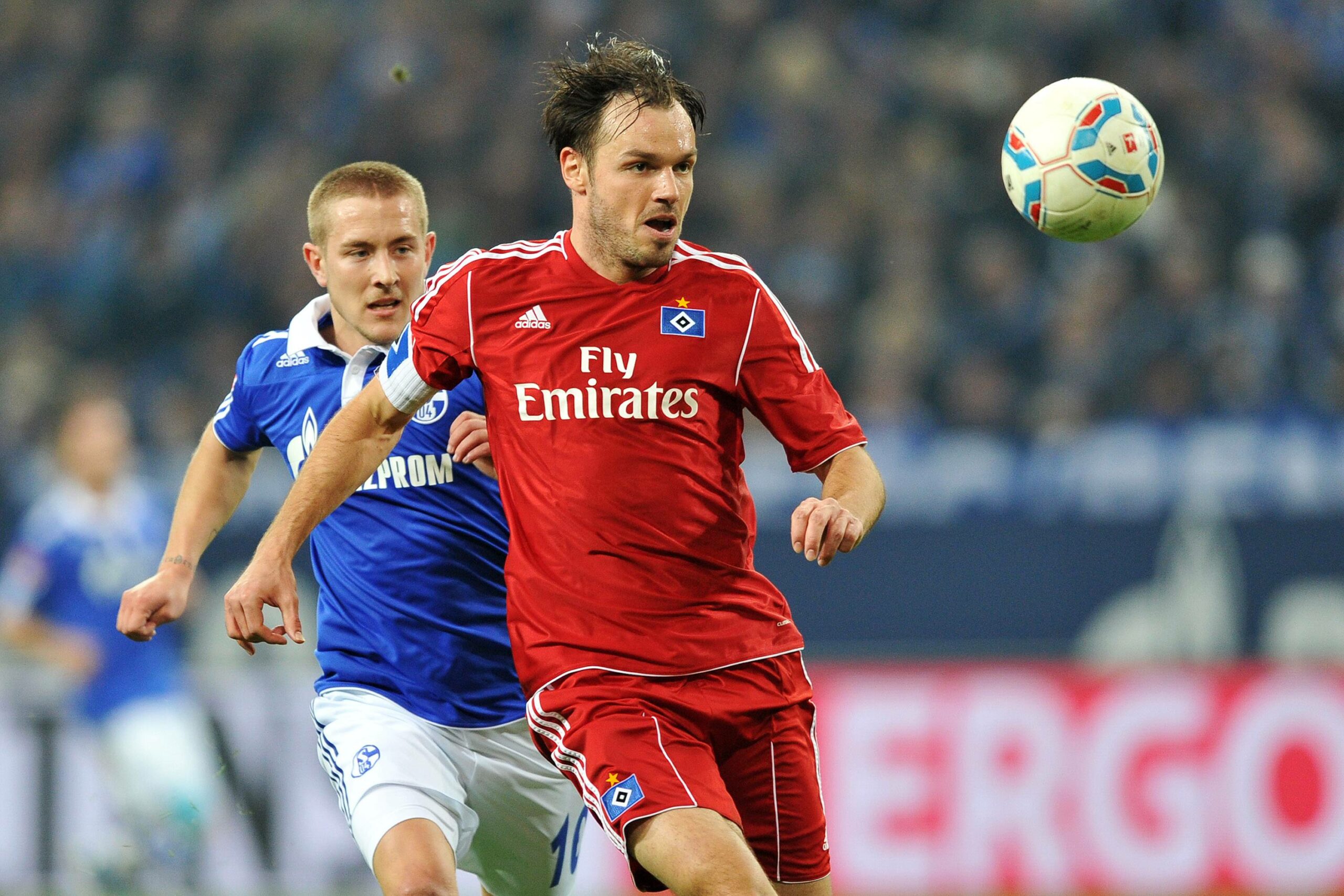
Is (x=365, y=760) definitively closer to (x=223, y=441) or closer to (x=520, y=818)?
(x=520, y=818)

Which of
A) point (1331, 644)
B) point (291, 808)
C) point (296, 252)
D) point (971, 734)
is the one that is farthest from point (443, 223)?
point (1331, 644)

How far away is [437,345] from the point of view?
14.2 feet

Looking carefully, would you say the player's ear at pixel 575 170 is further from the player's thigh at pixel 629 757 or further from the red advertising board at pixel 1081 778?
the red advertising board at pixel 1081 778

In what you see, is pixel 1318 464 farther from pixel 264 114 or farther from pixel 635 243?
pixel 264 114

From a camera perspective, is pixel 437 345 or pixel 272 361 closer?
pixel 437 345

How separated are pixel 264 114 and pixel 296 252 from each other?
5.63 ft

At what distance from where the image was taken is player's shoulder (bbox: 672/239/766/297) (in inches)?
169

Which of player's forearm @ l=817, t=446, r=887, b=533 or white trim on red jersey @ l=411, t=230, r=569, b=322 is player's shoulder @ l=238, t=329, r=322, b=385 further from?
player's forearm @ l=817, t=446, r=887, b=533

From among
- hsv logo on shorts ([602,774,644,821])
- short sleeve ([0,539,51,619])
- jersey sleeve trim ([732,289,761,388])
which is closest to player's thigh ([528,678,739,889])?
hsv logo on shorts ([602,774,644,821])

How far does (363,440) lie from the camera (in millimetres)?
4410

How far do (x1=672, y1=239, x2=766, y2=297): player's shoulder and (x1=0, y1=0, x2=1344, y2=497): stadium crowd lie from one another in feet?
21.3

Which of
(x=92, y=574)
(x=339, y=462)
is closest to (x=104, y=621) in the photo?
(x=92, y=574)

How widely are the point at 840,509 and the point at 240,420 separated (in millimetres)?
2150

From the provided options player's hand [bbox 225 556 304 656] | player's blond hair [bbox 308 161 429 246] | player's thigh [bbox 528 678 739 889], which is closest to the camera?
player's thigh [bbox 528 678 739 889]
